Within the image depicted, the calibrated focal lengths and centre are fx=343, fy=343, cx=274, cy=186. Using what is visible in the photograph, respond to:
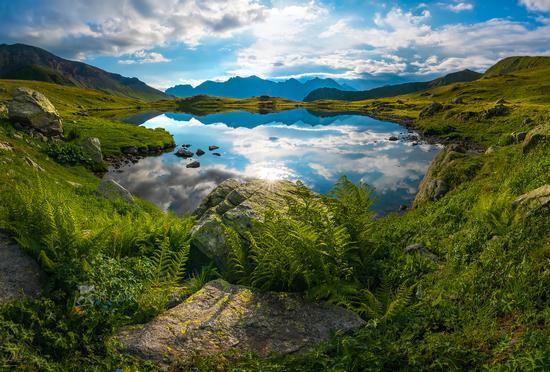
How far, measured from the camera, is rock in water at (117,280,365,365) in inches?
247

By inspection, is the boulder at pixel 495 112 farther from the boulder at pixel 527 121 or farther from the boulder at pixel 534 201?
the boulder at pixel 534 201

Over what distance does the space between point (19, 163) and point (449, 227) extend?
2719 centimetres

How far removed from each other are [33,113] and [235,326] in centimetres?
4476

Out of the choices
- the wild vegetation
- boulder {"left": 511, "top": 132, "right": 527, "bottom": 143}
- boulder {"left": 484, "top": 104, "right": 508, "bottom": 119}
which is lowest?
the wild vegetation

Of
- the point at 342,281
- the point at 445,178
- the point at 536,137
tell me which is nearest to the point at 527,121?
the point at 445,178

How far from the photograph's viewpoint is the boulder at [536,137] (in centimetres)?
1605

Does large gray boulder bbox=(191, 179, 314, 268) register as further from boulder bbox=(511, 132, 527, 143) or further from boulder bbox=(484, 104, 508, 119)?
boulder bbox=(484, 104, 508, 119)

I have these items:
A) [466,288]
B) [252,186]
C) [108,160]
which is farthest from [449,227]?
[108,160]

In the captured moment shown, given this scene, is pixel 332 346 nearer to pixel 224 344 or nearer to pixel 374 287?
pixel 224 344

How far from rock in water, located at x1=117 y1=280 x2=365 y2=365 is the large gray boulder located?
234 cm

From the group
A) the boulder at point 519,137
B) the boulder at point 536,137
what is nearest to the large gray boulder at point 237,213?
the boulder at point 536,137

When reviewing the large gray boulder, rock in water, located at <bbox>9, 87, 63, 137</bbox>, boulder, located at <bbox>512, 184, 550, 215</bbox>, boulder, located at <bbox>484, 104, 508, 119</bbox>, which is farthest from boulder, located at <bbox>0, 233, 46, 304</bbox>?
boulder, located at <bbox>484, 104, 508, 119</bbox>

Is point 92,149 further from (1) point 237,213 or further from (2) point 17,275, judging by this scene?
(2) point 17,275

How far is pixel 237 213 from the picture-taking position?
Answer: 1177 centimetres
